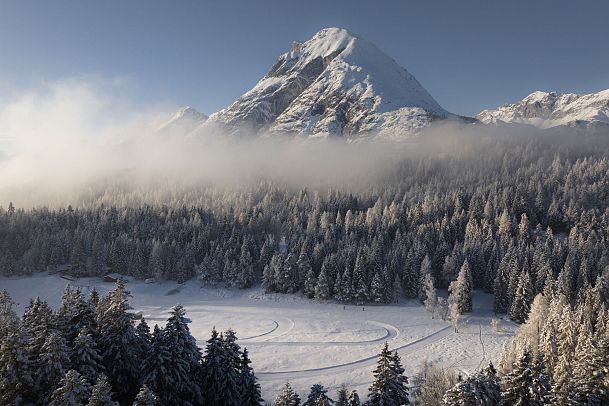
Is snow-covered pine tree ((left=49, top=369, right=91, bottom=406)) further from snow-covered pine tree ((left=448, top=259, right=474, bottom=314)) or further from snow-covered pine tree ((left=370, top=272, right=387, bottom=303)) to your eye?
snow-covered pine tree ((left=370, top=272, right=387, bottom=303))

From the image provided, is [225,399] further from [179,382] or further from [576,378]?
[576,378]

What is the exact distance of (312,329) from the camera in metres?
88.2

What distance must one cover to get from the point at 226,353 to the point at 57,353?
13.0 meters

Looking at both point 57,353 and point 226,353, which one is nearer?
point 57,353

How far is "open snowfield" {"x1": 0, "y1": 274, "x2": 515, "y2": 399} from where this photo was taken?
219 ft

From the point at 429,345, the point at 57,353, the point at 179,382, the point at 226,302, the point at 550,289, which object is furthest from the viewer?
the point at 226,302

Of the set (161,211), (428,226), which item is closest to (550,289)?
(428,226)

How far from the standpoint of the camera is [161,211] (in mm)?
175625

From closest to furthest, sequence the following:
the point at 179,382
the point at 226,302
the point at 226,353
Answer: the point at 179,382
the point at 226,353
the point at 226,302

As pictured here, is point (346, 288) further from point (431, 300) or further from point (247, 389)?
point (247, 389)

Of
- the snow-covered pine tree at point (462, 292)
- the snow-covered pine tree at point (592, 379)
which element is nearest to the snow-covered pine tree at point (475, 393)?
the snow-covered pine tree at point (592, 379)

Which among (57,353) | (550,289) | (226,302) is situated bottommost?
(226,302)

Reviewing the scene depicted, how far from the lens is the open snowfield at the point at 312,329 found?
66.8 meters

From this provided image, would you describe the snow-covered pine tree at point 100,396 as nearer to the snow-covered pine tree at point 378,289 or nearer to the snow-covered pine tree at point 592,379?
the snow-covered pine tree at point 592,379
